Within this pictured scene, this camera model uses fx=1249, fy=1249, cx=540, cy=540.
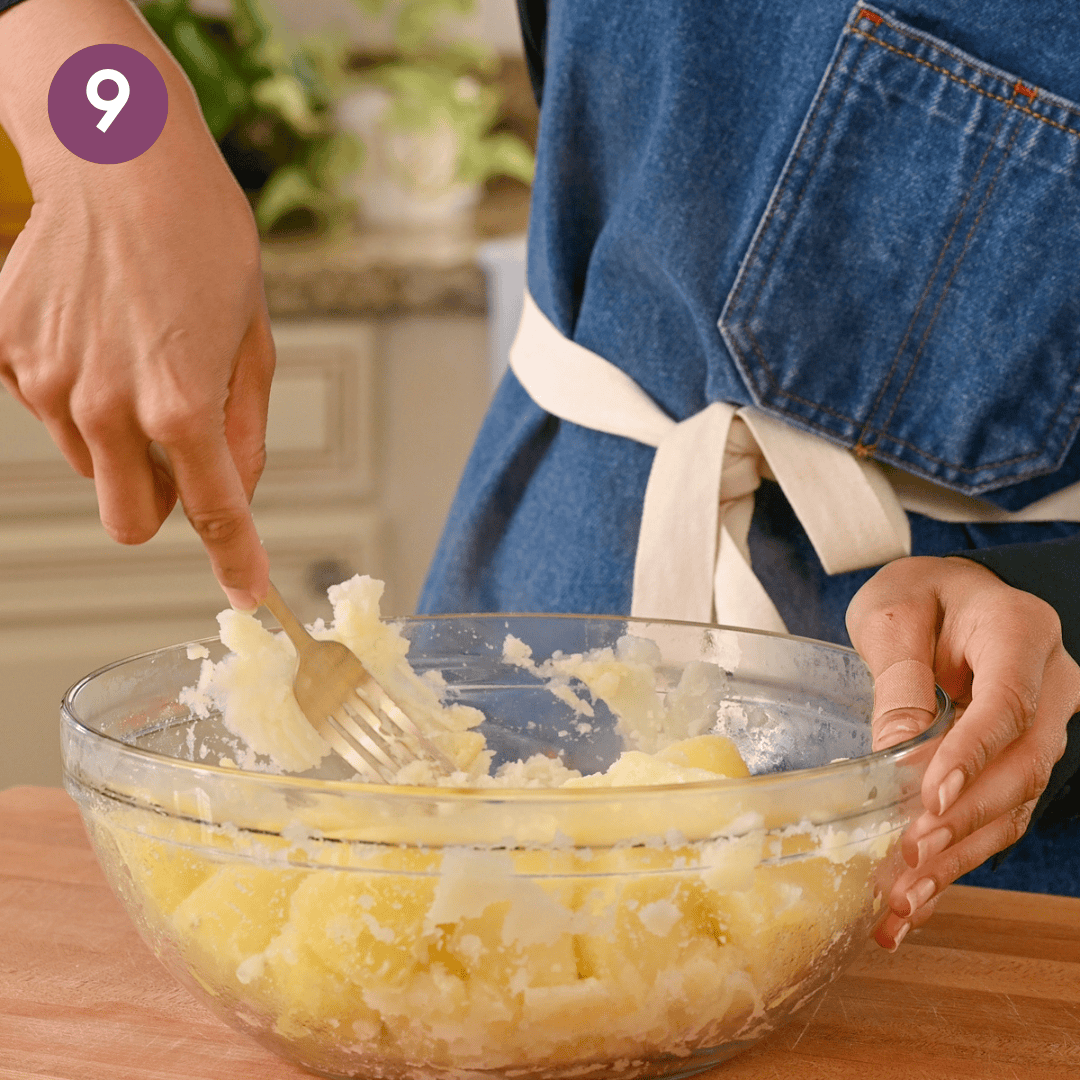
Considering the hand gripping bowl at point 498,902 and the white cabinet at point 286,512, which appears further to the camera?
the white cabinet at point 286,512

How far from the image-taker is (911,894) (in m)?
0.43

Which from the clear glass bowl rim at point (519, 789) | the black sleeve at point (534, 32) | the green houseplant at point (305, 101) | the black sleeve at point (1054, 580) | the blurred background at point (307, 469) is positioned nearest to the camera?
the clear glass bowl rim at point (519, 789)

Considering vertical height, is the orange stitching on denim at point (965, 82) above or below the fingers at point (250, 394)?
above

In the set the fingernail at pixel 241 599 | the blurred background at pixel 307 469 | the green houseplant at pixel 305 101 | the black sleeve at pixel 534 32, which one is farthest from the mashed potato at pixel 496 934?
the green houseplant at pixel 305 101

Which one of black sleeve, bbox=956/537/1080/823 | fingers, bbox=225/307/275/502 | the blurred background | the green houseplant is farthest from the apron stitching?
the green houseplant

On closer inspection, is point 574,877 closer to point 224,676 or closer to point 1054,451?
point 224,676

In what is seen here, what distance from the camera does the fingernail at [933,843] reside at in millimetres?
421

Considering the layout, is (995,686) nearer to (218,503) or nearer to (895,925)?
(895,925)

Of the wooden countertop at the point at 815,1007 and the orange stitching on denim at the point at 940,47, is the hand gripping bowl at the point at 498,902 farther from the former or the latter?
the orange stitching on denim at the point at 940,47

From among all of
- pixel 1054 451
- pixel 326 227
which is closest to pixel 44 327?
pixel 1054 451

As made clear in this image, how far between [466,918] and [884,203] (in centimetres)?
47

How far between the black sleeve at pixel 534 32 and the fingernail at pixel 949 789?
23.2 inches

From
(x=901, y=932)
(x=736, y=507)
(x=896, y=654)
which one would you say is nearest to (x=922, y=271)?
(x=736, y=507)

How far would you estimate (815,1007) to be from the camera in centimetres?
45
